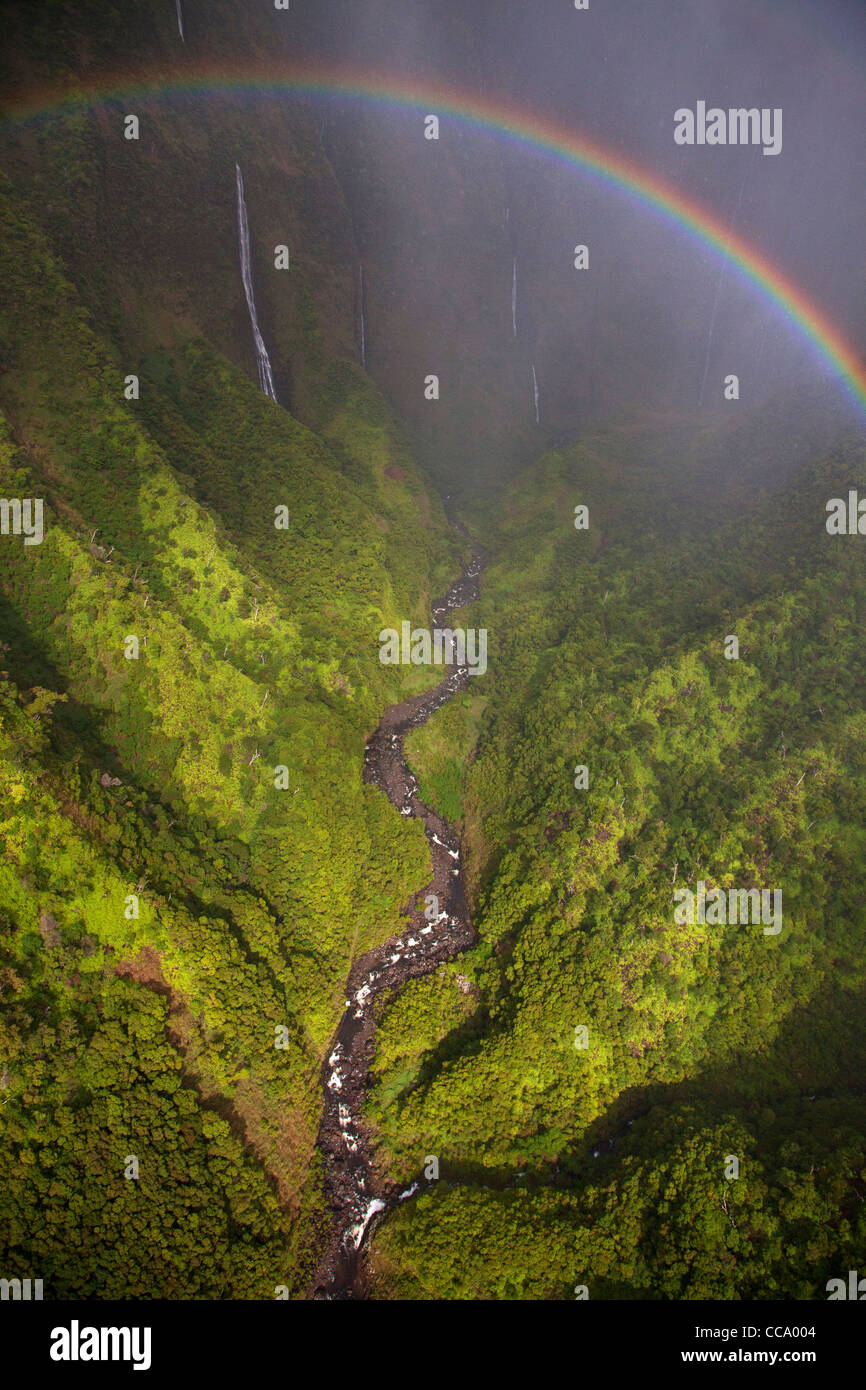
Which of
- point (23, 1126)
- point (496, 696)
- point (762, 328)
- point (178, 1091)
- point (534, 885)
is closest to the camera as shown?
point (23, 1126)

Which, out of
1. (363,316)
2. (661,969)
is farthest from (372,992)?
(363,316)

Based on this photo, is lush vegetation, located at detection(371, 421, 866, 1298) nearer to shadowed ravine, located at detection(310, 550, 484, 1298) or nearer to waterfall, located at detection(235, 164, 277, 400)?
shadowed ravine, located at detection(310, 550, 484, 1298)

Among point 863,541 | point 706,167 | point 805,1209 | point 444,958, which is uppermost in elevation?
point 706,167

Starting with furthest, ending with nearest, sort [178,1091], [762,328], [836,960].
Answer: [762,328] → [836,960] → [178,1091]

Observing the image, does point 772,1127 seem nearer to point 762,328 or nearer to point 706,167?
point 762,328

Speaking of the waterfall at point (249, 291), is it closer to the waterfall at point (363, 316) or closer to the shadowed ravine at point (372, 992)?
the waterfall at point (363, 316)

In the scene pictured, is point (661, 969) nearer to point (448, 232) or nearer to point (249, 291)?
point (249, 291)

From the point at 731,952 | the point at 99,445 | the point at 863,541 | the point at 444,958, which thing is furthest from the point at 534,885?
the point at 99,445
